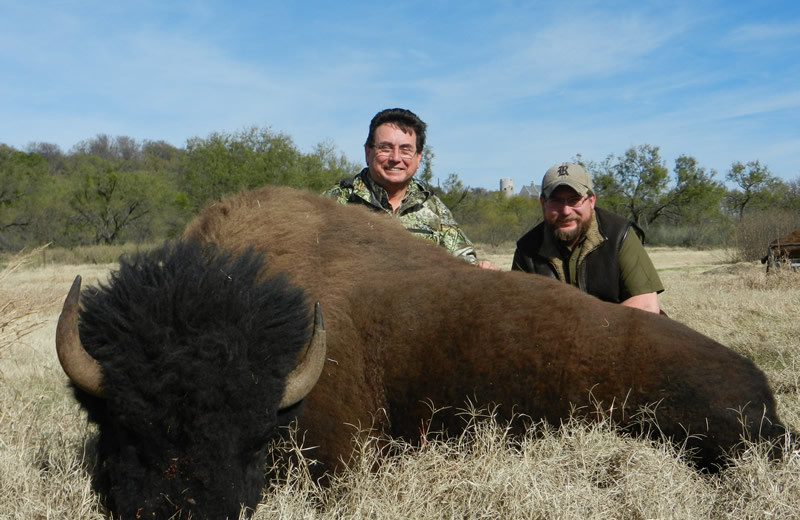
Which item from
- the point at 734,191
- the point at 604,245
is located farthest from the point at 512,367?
the point at 734,191

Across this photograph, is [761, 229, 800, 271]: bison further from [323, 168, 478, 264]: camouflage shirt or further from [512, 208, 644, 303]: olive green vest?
[512, 208, 644, 303]: olive green vest

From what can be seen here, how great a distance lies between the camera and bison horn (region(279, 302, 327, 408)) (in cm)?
307

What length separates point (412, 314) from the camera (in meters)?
3.81

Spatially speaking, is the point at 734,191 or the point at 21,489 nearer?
the point at 21,489

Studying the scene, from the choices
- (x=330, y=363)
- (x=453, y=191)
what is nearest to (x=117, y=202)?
(x=453, y=191)

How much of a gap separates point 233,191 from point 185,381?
36901mm

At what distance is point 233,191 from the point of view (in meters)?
38.2

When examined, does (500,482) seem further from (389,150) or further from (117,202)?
(117,202)

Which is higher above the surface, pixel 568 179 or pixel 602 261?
pixel 568 179

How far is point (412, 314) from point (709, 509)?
178cm

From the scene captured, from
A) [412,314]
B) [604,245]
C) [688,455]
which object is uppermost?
[604,245]

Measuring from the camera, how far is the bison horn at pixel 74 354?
2.79 m

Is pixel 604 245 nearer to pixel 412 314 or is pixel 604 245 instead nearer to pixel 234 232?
pixel 412 314

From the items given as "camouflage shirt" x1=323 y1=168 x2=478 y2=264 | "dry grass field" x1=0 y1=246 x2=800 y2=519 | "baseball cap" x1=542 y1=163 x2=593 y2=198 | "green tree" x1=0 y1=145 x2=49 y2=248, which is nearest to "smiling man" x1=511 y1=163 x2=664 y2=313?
"baseball cap" x1=542 y1=163 x2=593 y2=198
